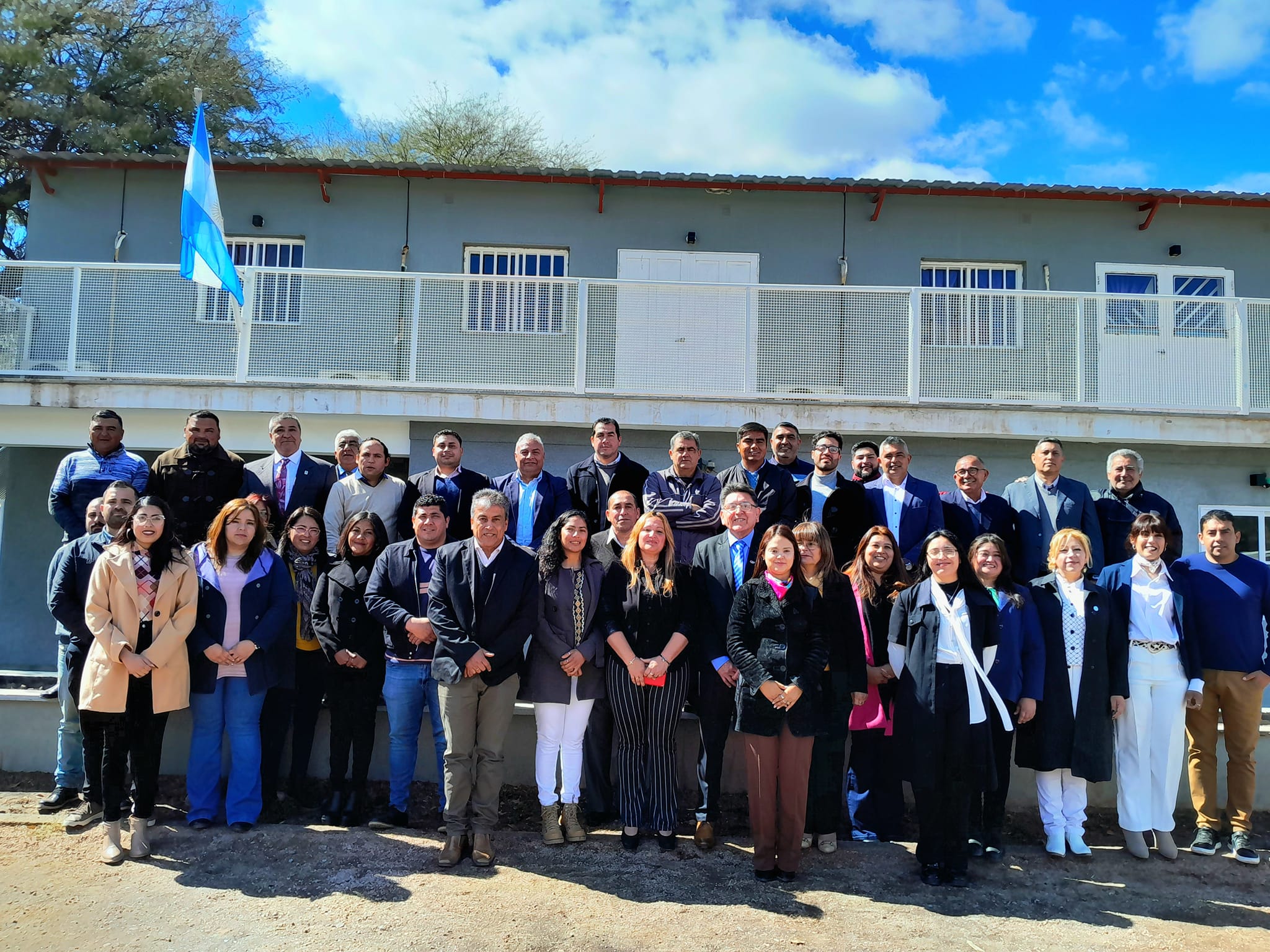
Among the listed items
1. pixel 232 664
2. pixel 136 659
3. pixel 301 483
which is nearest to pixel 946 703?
→ pixel 232 664

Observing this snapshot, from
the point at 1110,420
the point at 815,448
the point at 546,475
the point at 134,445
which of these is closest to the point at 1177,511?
the point at 1110,420

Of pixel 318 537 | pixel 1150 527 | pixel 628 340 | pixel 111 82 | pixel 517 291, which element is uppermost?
→ pixel 111 82

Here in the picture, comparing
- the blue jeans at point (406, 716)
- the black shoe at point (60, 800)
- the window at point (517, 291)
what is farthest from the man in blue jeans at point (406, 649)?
the window at point (517, 291)

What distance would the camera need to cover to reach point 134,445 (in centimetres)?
990

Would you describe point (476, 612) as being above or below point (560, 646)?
above

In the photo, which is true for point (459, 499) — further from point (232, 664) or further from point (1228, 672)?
point (1228, 672)

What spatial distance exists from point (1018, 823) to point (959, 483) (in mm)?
2341

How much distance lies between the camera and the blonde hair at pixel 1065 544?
17.9 ft

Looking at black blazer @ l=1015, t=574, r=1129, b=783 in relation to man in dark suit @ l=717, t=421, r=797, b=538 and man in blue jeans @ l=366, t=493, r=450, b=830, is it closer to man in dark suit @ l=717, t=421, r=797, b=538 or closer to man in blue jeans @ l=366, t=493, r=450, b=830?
man in dark suit @ l=717, t=421, r=797, b=538

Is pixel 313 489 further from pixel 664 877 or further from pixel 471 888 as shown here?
pixel 664 877

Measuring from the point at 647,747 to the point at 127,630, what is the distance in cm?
303

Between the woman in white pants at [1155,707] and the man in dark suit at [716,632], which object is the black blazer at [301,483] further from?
the woman in white pants at [1155,707]

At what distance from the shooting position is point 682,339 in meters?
9.66

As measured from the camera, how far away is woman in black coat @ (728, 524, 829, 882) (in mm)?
4734
